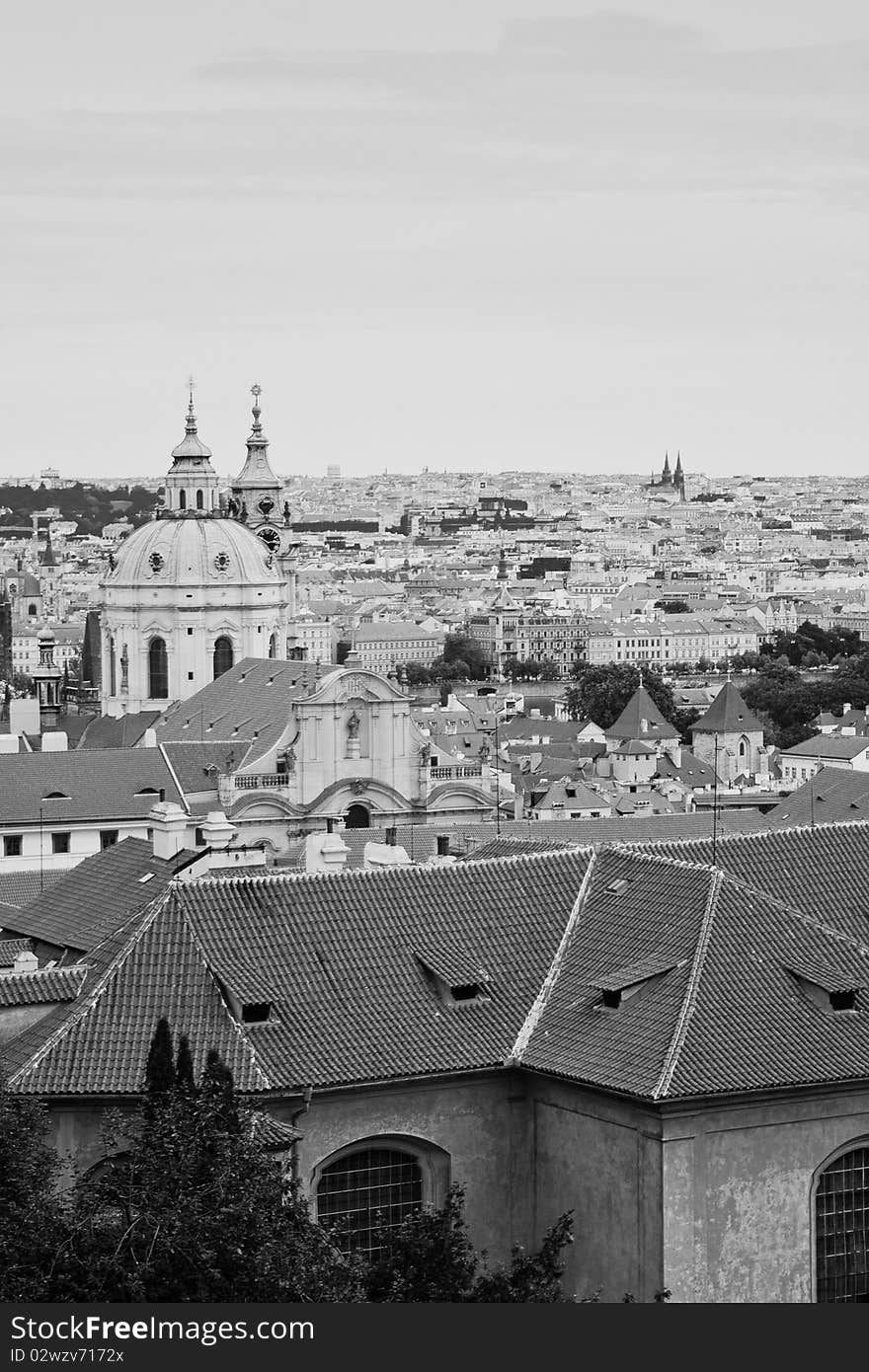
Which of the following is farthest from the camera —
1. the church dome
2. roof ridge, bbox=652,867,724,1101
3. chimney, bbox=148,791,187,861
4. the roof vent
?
the church dome

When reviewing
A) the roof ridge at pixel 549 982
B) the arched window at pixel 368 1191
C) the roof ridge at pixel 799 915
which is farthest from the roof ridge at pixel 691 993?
the arched window at pixel 368 1191

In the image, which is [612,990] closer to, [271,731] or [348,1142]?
Answer: [348,1142]

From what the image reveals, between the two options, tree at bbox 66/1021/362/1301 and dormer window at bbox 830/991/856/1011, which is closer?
tree at bbox 66/1021/362/1301

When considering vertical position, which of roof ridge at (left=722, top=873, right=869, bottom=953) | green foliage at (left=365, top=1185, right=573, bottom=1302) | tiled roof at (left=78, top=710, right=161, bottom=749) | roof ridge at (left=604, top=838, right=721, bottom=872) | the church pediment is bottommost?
green foliage at (left=365, top=1185, right=573, bottom=1302)

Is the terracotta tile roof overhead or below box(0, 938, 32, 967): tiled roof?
overhead

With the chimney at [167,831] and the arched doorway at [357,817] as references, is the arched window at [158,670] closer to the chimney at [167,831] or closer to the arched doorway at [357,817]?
the arched doorway at [357,817]

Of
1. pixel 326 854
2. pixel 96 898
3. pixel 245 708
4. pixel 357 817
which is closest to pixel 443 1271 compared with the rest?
pixel 326 854

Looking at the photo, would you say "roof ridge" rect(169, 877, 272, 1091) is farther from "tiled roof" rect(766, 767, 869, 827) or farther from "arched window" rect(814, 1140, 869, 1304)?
"tiled roof" rect(766, 767, 869, 827)

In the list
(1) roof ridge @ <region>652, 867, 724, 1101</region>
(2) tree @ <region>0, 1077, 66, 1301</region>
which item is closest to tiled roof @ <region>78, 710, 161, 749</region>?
(1) roof ridge @ <region>652, 867, 724, 1101</region>

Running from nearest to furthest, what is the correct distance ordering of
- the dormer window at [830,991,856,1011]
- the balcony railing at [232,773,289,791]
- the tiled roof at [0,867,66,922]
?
the dormer window at [830,991,856,1011] → the tiled roof at [0,867,66,922] → the balcony railing at [232,773,289,791]

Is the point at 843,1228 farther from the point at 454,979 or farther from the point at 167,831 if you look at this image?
the point at 167,831

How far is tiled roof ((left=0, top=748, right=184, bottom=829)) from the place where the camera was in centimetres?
5959

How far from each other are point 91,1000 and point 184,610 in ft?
204

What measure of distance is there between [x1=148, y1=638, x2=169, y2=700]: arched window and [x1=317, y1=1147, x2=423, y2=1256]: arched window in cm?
6128
